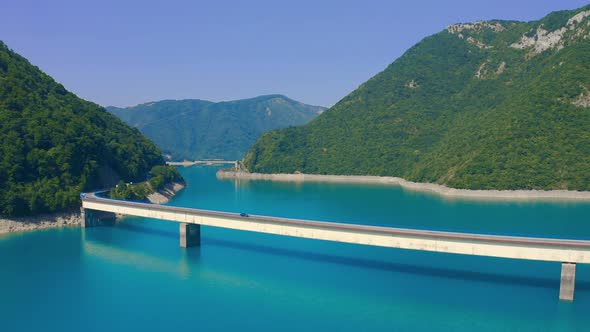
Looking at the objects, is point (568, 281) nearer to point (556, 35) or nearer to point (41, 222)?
point (41, 222)

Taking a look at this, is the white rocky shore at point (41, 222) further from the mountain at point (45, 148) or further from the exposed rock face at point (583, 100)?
the exposed rock face at point (583, 100)

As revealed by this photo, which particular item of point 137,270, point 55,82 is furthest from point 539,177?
point 55,82

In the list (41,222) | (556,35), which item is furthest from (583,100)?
(41,222)

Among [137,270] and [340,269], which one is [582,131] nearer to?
[340,269]

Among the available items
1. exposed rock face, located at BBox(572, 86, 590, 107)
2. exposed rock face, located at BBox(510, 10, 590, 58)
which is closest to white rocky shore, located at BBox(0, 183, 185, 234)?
exposed rock face, located at BBox(572, 86, 590, 107)

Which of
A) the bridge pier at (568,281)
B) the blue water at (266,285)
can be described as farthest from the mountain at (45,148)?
the bridge pier at (568,281)

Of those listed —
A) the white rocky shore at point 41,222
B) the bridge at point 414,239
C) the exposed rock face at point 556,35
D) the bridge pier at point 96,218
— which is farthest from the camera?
the exposed rock face at point 556,35
